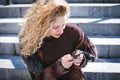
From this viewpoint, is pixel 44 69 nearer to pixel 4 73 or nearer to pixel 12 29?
pixel 4 73

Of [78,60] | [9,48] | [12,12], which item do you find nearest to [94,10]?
[12,12]

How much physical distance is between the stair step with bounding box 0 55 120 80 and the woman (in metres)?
1.00

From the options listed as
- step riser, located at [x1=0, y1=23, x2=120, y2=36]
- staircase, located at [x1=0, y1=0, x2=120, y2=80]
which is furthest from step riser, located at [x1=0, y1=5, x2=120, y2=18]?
step riser, located at [x1=0, y1=23, x2=120, y2=36]

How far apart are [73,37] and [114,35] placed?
6.97 ft

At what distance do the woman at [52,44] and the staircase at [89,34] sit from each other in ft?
3.70

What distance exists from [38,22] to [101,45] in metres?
1.93

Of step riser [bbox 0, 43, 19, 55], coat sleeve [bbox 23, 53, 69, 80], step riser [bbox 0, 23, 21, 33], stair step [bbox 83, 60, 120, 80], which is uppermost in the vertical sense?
coat sleeve [bbox 23, 53, 69, 80]

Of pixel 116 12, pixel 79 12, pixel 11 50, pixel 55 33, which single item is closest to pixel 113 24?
pixel 116 12

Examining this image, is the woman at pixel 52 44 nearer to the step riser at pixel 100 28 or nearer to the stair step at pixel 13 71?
the stair step at pixel 13 71

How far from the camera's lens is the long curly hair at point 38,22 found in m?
1.84

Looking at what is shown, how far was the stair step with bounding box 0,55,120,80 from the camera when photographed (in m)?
3.22

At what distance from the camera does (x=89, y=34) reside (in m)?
4.15

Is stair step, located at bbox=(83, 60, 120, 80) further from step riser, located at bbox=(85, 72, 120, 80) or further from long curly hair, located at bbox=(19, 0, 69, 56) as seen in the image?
long curly hair, located at bbox=(19, 0, 69, 56)

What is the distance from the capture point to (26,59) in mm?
2086
